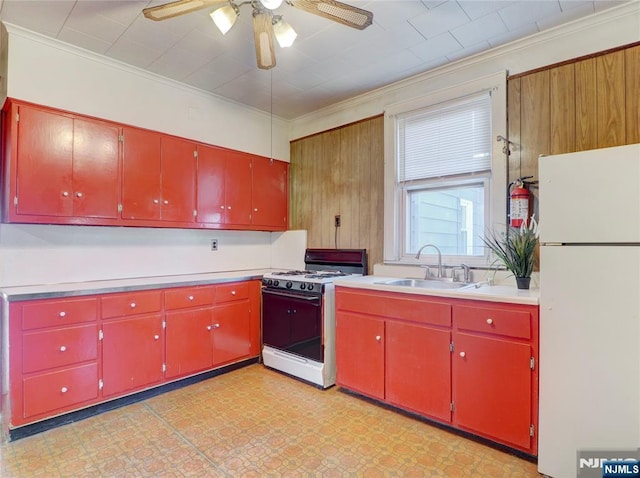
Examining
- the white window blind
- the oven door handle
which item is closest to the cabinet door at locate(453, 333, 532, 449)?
the oven door handle

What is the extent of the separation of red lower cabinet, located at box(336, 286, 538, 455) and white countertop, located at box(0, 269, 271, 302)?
1225mm

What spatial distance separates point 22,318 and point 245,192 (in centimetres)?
209

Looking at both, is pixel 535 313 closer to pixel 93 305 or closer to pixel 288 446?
pixel 288 446

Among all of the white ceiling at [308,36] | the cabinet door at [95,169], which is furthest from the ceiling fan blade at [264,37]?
the cabinet door at [95,169]

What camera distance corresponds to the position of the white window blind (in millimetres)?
2781

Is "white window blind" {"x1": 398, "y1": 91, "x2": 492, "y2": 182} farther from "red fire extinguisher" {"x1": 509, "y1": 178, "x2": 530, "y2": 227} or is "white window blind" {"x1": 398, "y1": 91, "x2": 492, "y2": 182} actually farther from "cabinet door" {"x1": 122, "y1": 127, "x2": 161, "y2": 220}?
"cabinet door" {"x1": 122, "y1": 127, "x2": 161, "y2": 220}

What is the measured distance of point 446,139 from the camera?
9.84 ft

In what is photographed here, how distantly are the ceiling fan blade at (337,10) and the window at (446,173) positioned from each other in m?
1.35

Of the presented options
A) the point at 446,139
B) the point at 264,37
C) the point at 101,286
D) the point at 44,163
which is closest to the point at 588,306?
the point at 446,139

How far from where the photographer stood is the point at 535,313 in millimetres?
1952

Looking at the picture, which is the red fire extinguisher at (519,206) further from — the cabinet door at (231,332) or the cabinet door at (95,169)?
the cabinet door at (95,169)

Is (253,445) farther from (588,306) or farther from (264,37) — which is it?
(264,37)

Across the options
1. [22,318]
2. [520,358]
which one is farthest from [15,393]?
[520,358]

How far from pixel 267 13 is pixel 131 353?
2469 mm
